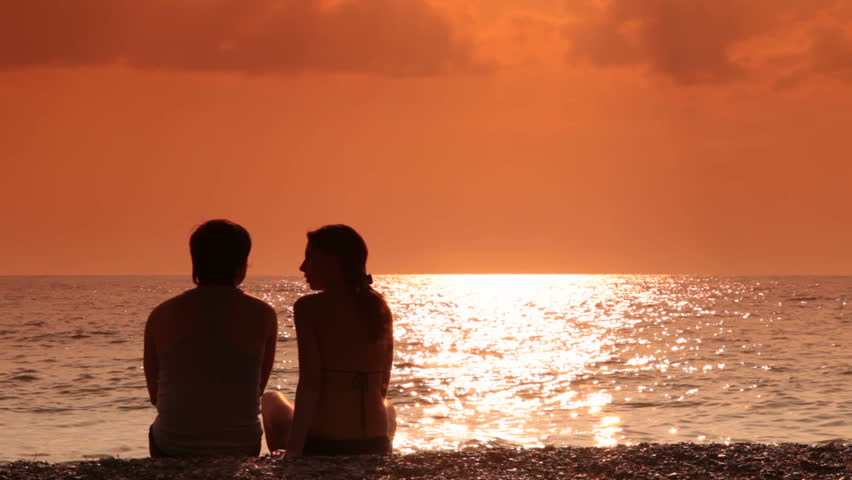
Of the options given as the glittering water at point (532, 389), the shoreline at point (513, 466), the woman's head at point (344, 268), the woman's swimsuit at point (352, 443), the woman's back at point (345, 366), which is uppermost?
the woman's head at point (344, 268)

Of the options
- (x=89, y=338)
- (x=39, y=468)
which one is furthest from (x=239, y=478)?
(x=89, y=338)

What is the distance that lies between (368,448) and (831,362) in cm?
2615

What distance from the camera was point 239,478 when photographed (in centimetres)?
518

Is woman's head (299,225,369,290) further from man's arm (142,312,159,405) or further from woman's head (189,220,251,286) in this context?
man's arm (142,312,159,405)

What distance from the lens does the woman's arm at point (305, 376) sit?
5.60m

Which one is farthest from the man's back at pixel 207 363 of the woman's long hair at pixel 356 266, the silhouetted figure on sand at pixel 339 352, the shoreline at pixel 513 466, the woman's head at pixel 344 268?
the woman's long hair at pixel 356 266

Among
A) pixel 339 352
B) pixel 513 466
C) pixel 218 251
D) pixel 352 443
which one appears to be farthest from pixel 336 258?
pixel 513 466

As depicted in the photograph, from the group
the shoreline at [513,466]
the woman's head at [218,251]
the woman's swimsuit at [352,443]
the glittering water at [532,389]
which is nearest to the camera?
the woman's head at [218,251]

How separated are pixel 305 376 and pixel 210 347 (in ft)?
2.10

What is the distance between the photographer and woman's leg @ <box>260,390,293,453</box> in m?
5.98

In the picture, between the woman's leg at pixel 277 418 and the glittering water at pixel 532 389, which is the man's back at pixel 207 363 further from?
the glittering water at pixel 532 389

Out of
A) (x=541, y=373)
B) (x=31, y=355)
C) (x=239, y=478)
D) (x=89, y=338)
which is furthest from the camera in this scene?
(x=89, y=338)

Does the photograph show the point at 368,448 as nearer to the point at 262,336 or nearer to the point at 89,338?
the point at 262,336

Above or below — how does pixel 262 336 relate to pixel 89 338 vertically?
above
